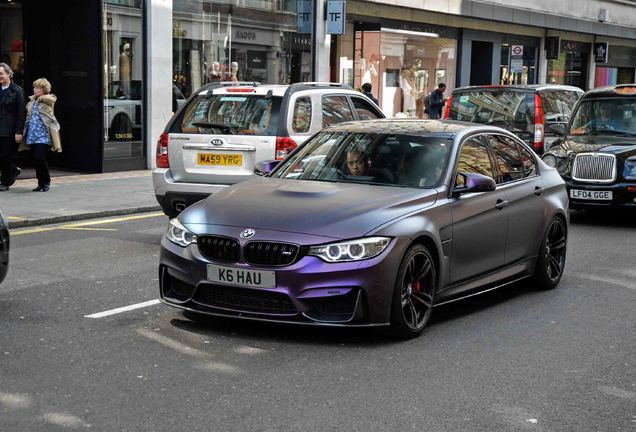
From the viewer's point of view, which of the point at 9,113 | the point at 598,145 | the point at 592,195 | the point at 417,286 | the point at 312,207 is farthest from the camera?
the point at 9,113

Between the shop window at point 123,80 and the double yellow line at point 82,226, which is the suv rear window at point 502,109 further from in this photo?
the shop window at point 123,80

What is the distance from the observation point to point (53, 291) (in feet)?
26.7

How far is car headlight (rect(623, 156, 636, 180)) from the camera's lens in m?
13.2

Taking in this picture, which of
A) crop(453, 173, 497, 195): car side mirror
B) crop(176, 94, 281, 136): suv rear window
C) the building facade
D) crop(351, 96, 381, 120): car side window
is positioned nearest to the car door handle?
crop(453, 173, 497, 195): car side mirror

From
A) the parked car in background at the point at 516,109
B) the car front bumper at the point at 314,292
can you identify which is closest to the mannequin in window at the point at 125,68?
the parked car in background at the point at 516,109

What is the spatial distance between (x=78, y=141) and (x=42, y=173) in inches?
150

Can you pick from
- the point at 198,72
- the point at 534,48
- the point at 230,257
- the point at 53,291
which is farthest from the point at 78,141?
the point at 534,48

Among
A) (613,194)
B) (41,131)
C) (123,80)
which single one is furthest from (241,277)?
(123,80)

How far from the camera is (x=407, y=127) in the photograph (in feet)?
26.2

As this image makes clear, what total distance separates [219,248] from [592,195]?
8.10 meters

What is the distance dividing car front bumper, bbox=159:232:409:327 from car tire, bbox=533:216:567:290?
244 cm

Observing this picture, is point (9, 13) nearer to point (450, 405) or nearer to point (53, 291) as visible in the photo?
point (53, 291)

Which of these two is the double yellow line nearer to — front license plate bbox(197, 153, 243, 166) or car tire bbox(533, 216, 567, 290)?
front license plate bbox(197, 153, 243, 166)

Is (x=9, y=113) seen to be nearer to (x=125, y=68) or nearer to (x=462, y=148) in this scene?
(x=125, y=68)
